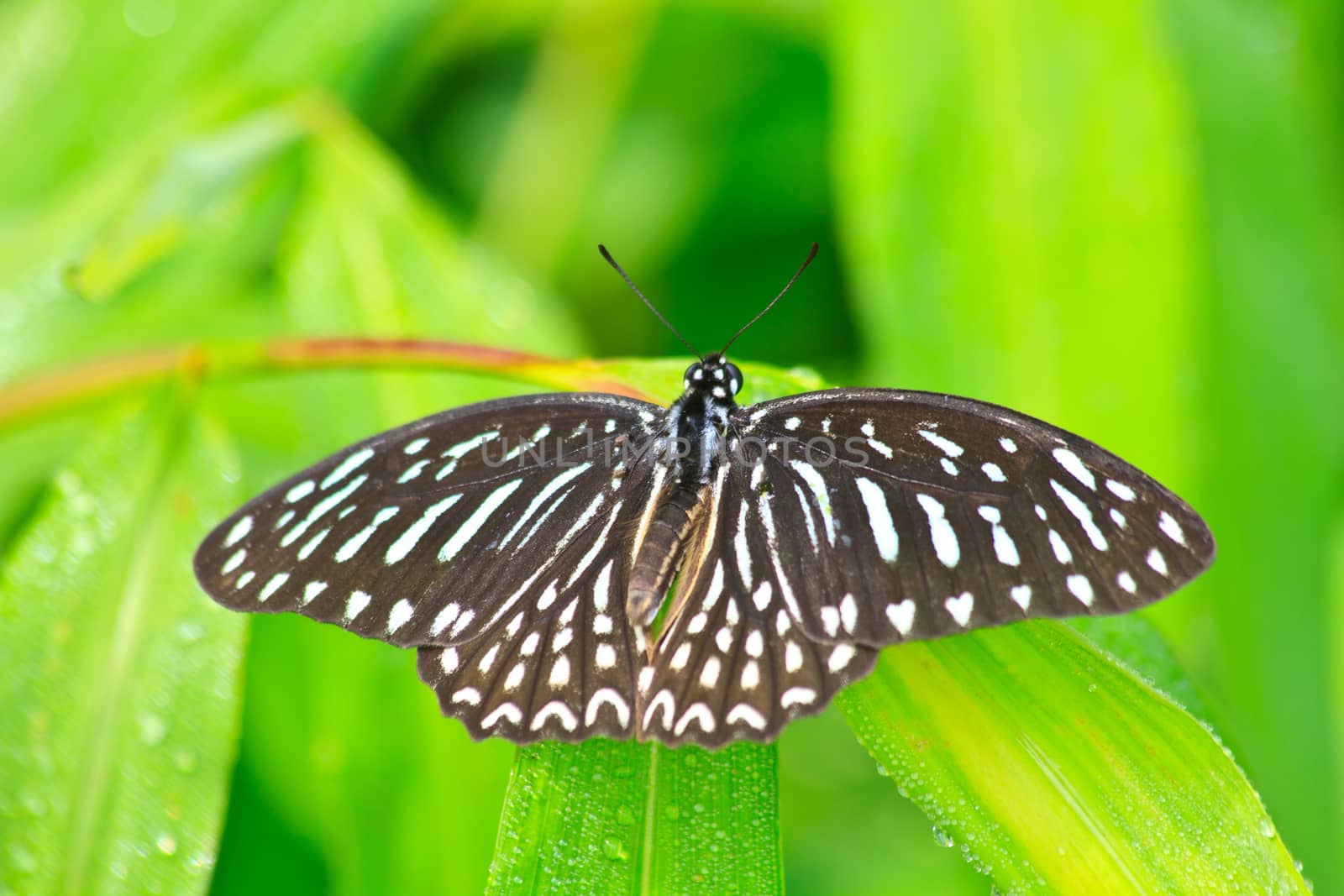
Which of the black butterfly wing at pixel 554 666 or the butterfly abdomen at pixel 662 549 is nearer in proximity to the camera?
the black butterfly wing at pixel 554 666

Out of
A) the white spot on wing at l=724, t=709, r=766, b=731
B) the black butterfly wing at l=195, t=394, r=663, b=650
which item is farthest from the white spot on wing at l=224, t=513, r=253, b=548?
the white spot on wing at l=724, t=709, r=766, b=731

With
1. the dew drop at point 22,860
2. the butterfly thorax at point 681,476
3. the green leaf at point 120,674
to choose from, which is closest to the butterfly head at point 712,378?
the butterfly thorax at point 681,476

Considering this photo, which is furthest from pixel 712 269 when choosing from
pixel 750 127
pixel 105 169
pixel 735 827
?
pixel 735 827

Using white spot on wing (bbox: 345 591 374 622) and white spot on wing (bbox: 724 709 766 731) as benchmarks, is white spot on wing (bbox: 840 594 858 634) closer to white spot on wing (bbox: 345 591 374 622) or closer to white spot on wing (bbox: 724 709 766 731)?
white spot on wing (bbox: 724 709 766 731)

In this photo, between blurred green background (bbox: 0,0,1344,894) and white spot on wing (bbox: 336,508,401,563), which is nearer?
white spot on wing (bbox: 336,508,401,563)

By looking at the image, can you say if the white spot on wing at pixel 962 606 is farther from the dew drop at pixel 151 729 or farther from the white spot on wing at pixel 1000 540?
the dew drop at pixel 151 729

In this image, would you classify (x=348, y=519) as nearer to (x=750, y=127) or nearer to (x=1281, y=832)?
(x=1281, y=832)

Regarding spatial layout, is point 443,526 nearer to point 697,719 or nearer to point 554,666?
point 554,666
